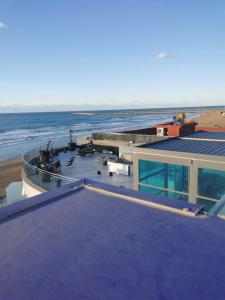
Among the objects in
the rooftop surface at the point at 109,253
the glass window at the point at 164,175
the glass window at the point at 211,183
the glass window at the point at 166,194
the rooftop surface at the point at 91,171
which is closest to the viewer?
the rooftop surface at the point at 109,253

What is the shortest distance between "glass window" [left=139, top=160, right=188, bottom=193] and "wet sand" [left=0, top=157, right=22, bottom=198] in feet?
56.3

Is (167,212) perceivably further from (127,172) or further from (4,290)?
(127,172)

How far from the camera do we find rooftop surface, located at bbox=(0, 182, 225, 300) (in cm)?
250

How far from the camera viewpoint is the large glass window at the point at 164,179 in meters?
10.3

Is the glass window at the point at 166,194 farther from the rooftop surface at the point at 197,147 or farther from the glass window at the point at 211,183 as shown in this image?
the rooftop surface at the point at 197,147

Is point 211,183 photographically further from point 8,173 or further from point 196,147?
point 8,173

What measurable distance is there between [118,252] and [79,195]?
8.33 feet

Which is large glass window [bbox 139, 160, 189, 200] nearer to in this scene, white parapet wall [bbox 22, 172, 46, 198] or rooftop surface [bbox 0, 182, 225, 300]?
white parapet wall [bbox 22, 172, 46, 198]

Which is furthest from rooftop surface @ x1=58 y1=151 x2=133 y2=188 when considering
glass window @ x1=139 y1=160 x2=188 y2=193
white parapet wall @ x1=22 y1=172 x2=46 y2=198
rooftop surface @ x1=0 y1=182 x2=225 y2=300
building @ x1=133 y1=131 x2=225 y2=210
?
rooftop surface @ x1=0 y1=182 x2=225 y2=300

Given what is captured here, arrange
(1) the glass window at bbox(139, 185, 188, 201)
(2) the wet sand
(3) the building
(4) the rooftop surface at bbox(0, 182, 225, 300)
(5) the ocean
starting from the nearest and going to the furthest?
(4) the rooftop surface at bbox(0, 182, 225, 300) → (3) the building → (1) the glass window at bbox(139, 185, 188, 201) → (2) the wet sand → (5) the ocean

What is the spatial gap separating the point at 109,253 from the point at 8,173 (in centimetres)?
3058

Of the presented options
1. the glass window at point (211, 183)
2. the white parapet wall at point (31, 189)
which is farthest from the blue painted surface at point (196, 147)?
the white parapet wall at point (31, 189)

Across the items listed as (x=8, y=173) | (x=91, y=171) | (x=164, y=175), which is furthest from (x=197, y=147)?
(x=8, y=173)

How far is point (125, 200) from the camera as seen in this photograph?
5043 mm
